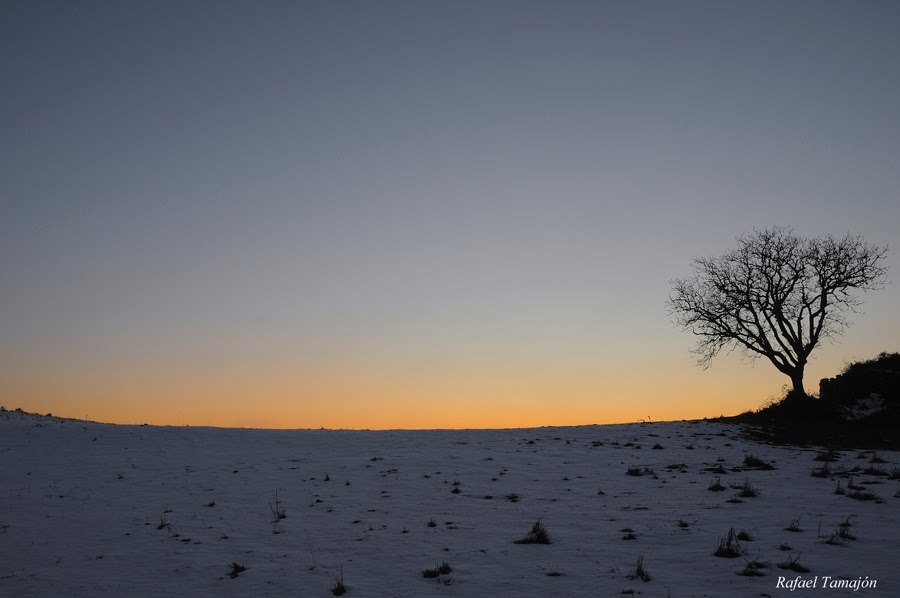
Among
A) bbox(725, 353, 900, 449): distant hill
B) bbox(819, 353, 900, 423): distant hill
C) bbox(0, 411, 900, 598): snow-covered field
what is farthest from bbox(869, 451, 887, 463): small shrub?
bbox(819, 353, 900, 423): distant hill

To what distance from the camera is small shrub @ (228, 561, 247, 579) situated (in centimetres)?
1224

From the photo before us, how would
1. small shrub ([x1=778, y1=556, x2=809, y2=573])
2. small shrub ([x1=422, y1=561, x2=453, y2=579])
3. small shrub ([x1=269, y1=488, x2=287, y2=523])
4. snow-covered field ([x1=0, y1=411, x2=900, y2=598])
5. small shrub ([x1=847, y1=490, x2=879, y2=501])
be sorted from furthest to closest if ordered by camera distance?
1. small shrub ([x1=847, y1=490, x2=879, y2=501])
2. small shrub ([x1=269, y1=488, x2=287, y2=523])
3. small shrub ([x1=422, y1=561, x2=453, y2=579])
4. snow-covered field ([x1=0, y1=411, x2=900, y2=598])
5. small shrub ([x1=778, y1=556, x2=809, y2=573])

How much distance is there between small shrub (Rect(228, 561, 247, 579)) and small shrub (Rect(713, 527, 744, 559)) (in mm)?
9321

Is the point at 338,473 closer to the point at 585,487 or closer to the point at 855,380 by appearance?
the point at 585,487

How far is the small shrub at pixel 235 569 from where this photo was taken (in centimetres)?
1224

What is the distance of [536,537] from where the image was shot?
45.0 feet

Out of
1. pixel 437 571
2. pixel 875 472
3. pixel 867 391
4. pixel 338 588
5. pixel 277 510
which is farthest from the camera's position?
pixel 867 391

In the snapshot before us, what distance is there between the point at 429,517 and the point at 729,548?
7.18 m

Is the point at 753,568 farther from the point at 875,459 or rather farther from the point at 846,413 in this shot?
the point at 846,413

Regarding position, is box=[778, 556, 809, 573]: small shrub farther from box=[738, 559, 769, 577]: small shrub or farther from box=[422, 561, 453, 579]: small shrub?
box=[422, 561, 453, 579]: small shrub

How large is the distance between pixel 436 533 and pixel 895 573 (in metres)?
8.92

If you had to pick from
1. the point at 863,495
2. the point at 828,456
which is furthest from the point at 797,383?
the point at 863,495

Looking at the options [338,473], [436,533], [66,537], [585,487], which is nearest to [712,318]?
[585,487]

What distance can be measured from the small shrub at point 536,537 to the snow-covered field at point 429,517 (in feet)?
0.70
